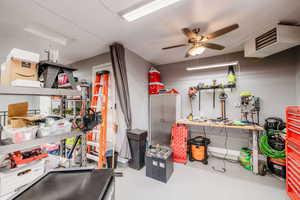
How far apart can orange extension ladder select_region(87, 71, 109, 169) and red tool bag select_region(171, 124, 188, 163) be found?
1.63 m

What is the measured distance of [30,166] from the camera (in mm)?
1019

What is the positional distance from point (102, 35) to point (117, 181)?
9.29 feet

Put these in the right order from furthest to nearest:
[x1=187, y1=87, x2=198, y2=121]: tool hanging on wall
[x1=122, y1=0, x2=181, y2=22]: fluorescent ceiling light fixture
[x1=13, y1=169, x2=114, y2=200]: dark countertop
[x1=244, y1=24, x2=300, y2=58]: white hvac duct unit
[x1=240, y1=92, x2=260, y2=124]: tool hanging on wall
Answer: [x1=187, y1=87, x2=198, y2=121]: tool hanging on wall
[x1=240, y1=92, x2=260, y2=124]: tool hanging on wall
[x1=244, y1=24, x2=300, y2=58]: white hvac duct unit
[x1=122, y1=0, x2=181, y2=22]: fluorescent ceiling light fixture
[x1=13, y1=169, x2=114, y2=200]: dark countertop

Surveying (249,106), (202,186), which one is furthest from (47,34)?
(249,106)

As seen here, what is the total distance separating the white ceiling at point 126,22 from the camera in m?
1.59

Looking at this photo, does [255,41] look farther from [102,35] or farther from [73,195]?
[73,195]

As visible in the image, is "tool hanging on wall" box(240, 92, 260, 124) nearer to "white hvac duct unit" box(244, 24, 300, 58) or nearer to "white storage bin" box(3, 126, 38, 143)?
"white hvac duct unit" box(244, 24, 300, 58)

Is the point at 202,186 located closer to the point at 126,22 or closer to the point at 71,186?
the point at 71,186

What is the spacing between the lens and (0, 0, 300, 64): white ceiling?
159cm

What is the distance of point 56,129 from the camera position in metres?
0.95

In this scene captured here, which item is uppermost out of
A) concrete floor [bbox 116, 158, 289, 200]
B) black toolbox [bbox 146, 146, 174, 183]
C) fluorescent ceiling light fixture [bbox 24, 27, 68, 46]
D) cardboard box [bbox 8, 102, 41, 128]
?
fluorescent ceiling light fixture [bbox 24, 27, 68, 46]

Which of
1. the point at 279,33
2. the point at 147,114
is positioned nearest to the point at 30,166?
the point at 147,114

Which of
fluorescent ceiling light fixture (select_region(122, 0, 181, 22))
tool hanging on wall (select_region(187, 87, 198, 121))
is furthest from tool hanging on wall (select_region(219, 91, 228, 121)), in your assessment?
fluorescent ceiling light fixture (select_region(122, 0, 181, 22))

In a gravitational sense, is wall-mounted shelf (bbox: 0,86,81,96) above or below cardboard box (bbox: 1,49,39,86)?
below
